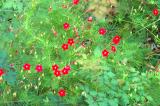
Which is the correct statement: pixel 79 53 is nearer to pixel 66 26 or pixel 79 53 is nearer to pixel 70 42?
pixel 70 42

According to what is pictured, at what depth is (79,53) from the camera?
3.91 m

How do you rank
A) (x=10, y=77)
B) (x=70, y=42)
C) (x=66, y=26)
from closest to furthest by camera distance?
1. (x=10, y=77)
2. (x=70, y=42)
3. (x=66, y=26)

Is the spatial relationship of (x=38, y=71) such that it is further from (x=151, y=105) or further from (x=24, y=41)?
(x=151, y=105)

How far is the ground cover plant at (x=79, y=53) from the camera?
3502 millimetres

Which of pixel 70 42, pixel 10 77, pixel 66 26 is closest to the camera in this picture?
pixel 10 77

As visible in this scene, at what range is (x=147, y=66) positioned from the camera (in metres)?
4.23

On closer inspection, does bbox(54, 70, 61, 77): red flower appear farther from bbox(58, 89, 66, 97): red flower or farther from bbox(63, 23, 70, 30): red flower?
bbox(63, 23, 70, 30): red flower

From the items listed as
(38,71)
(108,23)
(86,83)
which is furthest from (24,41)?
(108,23)

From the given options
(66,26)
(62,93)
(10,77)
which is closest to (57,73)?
(62,93)

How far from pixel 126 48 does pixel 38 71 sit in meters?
0.91

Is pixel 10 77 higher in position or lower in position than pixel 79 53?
lower

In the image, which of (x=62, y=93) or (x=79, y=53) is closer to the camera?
(x=62, y=93)

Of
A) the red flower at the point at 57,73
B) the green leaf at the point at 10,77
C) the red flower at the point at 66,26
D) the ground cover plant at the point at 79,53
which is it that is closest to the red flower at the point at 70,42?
the ground cover plant at the point at 79,53

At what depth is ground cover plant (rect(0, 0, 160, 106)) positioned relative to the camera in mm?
3502
